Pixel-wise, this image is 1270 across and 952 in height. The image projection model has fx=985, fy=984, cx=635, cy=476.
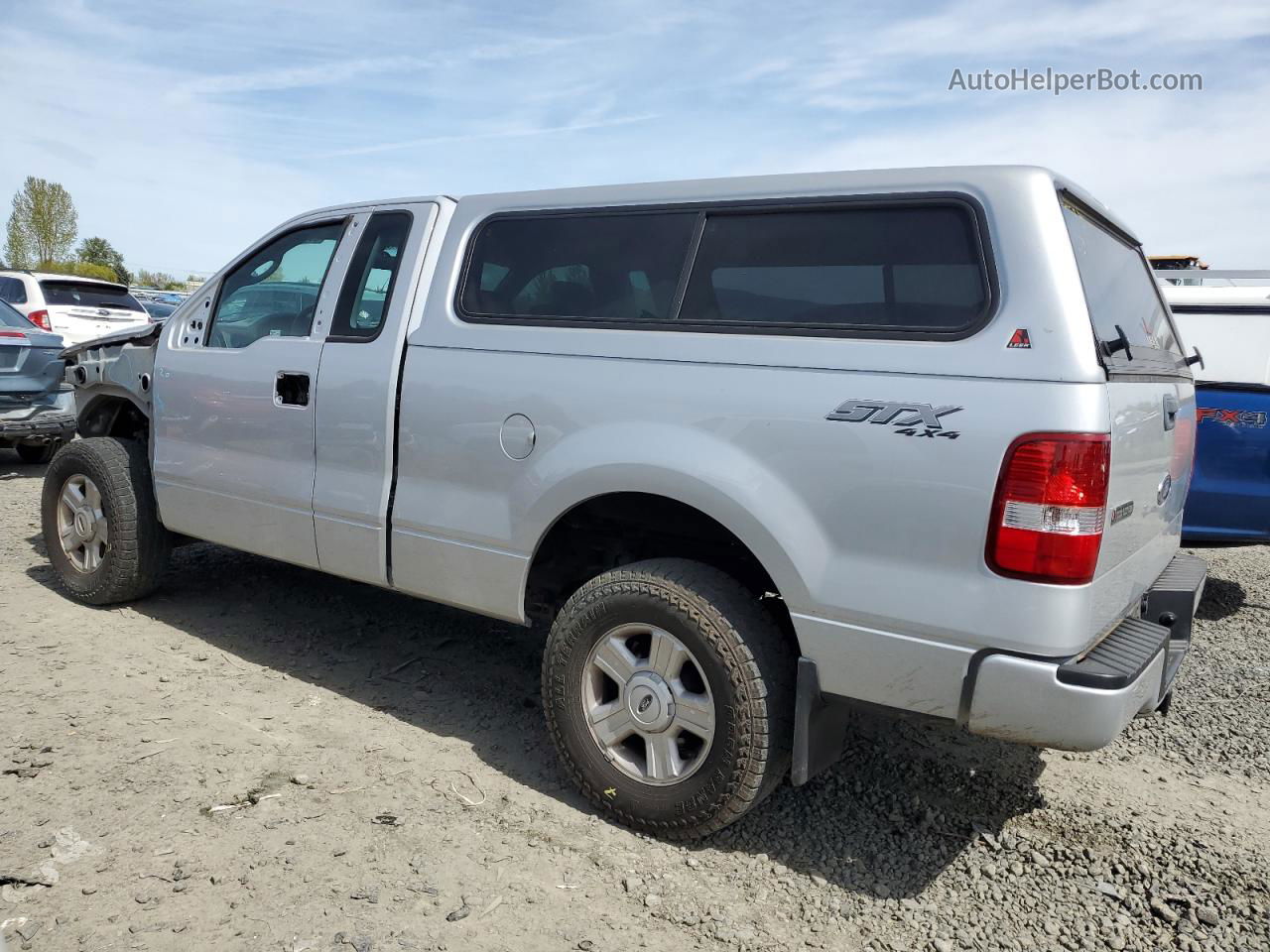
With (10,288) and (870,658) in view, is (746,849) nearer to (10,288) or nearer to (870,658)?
(870,658)

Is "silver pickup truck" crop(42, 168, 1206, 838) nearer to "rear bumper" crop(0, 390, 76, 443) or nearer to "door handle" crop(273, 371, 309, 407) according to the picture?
"door handle" crop(273, 371, 309, 407)

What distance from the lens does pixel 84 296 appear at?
1255 centimetres

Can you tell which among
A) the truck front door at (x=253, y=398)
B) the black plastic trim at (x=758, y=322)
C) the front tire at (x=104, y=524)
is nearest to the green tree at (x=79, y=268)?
the front tire at (x=104, y=524)

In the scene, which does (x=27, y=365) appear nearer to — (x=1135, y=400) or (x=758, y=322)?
(x=758, y=322)

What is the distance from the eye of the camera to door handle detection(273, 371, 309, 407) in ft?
12.8

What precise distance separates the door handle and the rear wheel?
23.2 feet

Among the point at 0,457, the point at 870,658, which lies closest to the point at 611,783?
the point at 870,658

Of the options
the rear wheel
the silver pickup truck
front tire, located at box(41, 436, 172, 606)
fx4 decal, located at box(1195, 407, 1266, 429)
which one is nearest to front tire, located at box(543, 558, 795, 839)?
the silver pickup truck

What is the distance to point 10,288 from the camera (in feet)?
39.4

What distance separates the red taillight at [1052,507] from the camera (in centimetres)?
234

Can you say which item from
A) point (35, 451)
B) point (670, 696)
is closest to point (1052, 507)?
point (670, 696)

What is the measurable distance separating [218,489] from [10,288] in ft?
32.6

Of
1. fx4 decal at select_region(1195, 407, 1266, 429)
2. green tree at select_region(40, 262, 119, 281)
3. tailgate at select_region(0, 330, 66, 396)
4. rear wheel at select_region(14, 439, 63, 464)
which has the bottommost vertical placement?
rear wheel at select_region(14, 439, 63, 464)

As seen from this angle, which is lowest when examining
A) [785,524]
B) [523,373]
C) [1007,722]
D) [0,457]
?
[0,457]
